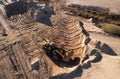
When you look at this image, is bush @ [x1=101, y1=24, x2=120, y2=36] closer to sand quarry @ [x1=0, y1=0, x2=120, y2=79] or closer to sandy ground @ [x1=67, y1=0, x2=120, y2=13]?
sand quarry @ [x1=0, y1=0, x2=120, y2=79]

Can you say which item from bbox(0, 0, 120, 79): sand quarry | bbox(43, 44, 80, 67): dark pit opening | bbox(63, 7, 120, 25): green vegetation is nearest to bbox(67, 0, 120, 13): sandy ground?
bbox(63, 7, 120, 25): green vegetation

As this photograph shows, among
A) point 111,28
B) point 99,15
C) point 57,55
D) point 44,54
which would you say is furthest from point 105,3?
point 44,54

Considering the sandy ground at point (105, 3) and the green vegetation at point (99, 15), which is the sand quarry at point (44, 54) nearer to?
the green vegetation at point (99, 15)

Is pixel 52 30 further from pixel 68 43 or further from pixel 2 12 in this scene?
pixel 2 12

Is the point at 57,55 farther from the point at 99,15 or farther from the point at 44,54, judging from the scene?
the point at 99,15

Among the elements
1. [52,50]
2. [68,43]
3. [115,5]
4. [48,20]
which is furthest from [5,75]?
[115,5]

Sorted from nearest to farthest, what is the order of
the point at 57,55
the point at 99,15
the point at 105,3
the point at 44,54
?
the point at 44,54 < the point at 57,55 < the point at 99,15 < the point at 105,3

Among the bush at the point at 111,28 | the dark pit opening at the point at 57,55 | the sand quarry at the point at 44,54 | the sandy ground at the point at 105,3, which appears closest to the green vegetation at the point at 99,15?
the sandy ground at the point at 105,3

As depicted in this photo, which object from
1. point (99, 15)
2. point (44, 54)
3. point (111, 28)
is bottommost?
point (111, 28)
